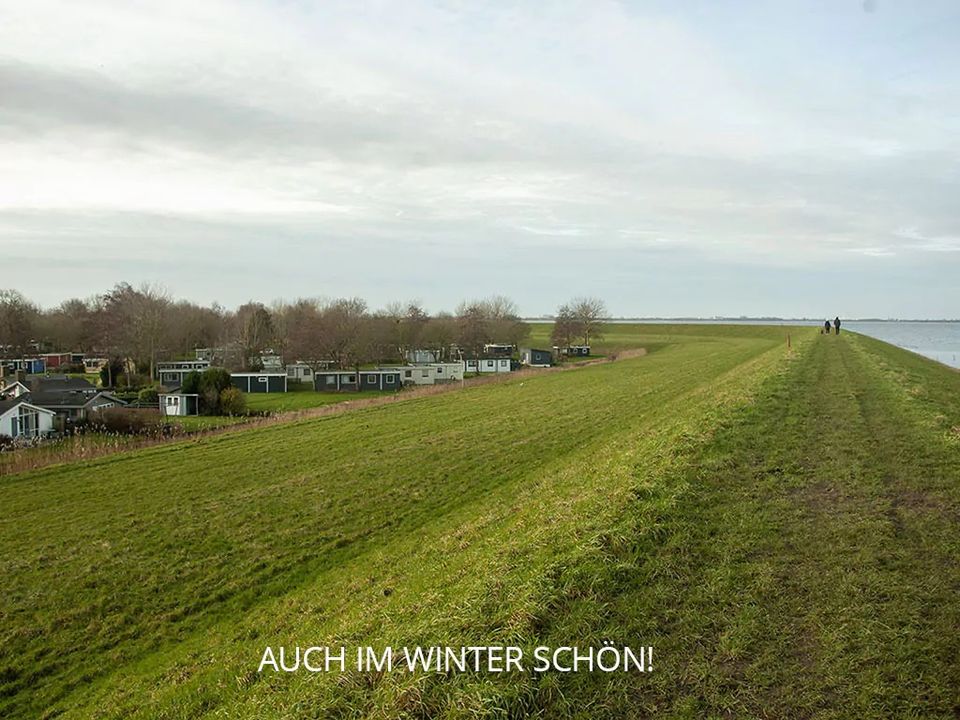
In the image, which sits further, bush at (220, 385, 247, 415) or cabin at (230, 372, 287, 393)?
cabin at (230, 372, 287, 393)

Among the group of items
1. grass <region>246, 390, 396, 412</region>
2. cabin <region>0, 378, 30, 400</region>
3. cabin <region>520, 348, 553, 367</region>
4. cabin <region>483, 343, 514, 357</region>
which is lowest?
grass <region>246, 390, 396, 412</region>

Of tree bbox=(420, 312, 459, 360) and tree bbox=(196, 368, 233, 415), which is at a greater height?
tree bbox=(420, 312, 459, 360)

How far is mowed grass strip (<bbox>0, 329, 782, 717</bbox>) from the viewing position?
9.41m

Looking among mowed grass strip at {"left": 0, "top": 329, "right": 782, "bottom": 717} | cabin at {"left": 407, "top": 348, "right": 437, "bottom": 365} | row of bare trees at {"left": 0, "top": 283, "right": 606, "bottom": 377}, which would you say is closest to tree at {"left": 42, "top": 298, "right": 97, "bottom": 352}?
row of bare trees at {"left": 0, "top": 283, "right": 606, "bottom": 377}

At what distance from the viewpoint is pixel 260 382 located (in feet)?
188

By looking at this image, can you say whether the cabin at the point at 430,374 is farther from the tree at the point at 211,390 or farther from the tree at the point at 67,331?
the tree at the point at 67,331

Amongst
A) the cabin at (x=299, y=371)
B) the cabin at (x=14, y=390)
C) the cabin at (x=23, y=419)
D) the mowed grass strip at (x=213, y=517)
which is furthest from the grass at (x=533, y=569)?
the cabin at (x=299, y=371)

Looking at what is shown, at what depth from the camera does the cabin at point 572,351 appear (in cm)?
8750

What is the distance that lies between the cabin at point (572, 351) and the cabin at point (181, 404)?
52557 mm

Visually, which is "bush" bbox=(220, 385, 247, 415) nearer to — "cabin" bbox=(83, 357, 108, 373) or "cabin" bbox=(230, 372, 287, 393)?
"cabin" bbox=(230, 372, 287, 393)

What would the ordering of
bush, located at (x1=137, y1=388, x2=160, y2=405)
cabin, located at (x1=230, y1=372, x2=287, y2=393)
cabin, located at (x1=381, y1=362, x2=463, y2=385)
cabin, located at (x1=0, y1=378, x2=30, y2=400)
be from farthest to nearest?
cabin, located at (x1=381, y1=362, x2=463, y2=385), cabin, located at (x1=230, y1=372, x2=287, y2=393), bush, located at (x1=137, y1=388, x2=160, y2=405), cabin, located at (x1=0, y1=378, x2=30, y2=400)

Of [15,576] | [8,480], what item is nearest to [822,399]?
[15,576]

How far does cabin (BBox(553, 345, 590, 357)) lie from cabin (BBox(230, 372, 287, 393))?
41.1 metres

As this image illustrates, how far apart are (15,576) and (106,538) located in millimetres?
1933
